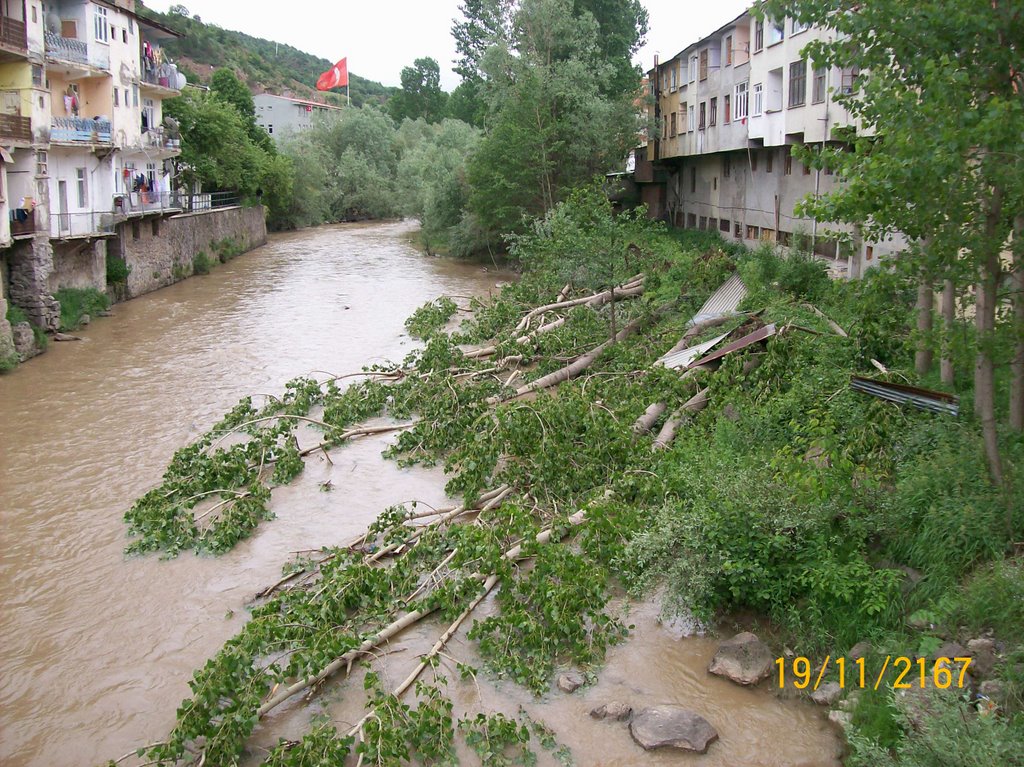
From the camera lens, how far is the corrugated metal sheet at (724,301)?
20.3m

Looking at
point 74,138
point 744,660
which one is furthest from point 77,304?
point 744,660

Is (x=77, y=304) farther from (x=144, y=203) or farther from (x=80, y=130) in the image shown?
(x=144, y=203)

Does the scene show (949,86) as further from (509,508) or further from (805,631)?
(509,508)

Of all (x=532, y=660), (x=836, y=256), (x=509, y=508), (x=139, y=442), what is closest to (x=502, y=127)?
(x=836, y=256)

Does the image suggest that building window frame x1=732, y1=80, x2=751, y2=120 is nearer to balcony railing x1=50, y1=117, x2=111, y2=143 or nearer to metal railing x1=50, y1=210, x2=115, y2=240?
metal railing x1=50, y1=210, x2=115, y2=240

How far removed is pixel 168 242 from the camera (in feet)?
127

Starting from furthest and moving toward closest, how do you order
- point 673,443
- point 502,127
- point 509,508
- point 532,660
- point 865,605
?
point 502,127 < point 673,443 < point 509,508 < point 532,660 < point 865,605

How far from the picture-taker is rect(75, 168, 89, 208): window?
3155 centimetres

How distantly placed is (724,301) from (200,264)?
2745cm

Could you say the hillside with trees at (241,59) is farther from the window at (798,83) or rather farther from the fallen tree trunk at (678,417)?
the fallen tree trunk at (678,417)

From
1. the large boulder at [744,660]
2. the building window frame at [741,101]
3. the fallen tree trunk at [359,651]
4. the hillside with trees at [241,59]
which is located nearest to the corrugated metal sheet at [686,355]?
the fallen tree trunk at [359,651]

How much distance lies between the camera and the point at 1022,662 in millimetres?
7730

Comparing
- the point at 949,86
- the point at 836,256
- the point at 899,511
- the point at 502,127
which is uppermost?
the point at 502,127

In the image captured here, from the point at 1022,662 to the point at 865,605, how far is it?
5.28 ft
